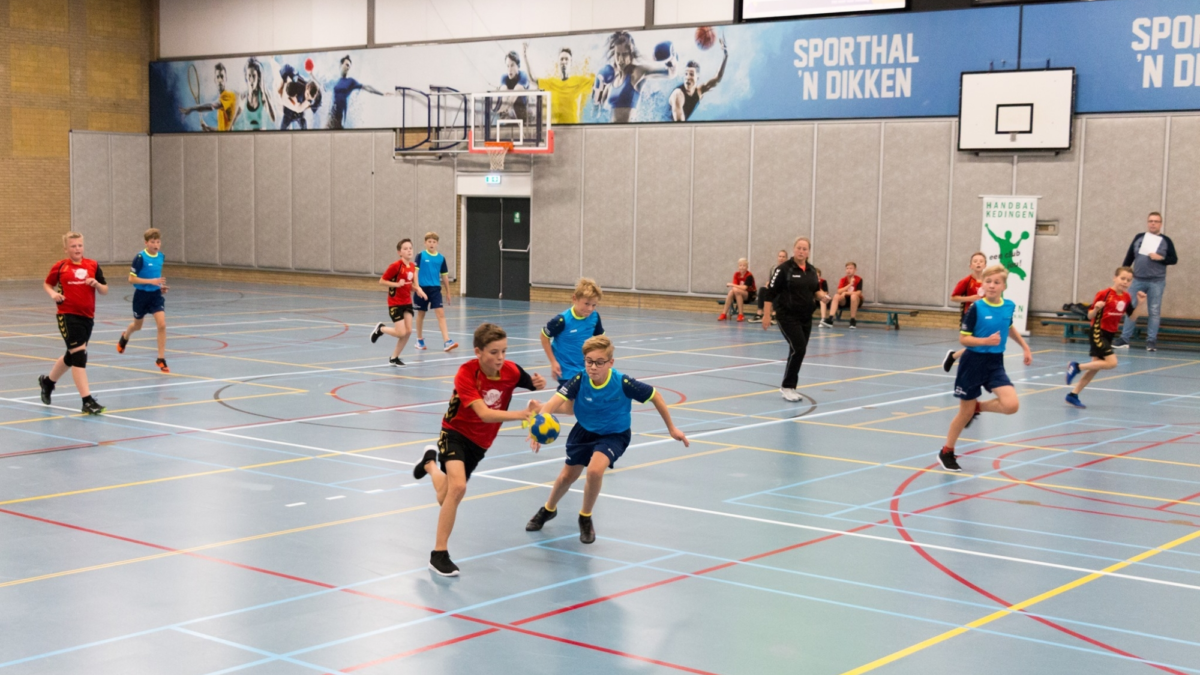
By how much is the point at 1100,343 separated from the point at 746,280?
46.0 ft

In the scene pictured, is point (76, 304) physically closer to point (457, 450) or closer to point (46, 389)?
point (46, 389)

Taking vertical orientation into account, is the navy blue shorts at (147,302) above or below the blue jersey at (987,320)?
below

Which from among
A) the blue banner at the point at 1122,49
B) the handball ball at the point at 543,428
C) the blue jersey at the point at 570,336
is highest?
the blue banner at the point at 1122,49

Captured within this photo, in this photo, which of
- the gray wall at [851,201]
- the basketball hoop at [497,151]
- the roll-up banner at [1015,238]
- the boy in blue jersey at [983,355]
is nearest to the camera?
the boy in blue jersey at [983,355]

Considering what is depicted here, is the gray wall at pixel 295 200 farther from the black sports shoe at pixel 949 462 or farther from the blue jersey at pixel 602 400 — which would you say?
the blue jersey at pixel 602 400

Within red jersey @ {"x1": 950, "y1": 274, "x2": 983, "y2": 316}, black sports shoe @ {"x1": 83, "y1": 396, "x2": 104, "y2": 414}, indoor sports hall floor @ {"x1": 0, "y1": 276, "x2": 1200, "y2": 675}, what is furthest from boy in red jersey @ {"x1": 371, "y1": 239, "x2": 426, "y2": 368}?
red jersey @ {"x1": 950, "y1": 274, "x2": 983, "y2": 316}

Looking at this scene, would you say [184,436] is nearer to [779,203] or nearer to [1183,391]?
[1183,391]

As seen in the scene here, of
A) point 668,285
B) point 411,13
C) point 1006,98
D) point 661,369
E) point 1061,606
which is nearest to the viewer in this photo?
point 1061,606

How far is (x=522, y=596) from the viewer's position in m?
7.67

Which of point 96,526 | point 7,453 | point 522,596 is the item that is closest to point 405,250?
point 7,453

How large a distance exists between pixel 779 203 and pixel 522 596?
79.3 ft

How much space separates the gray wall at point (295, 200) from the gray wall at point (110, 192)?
0.51 metres

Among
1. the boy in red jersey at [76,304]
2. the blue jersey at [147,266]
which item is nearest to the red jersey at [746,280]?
the blue jersey at [147,266]

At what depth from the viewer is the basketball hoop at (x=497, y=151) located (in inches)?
1334
